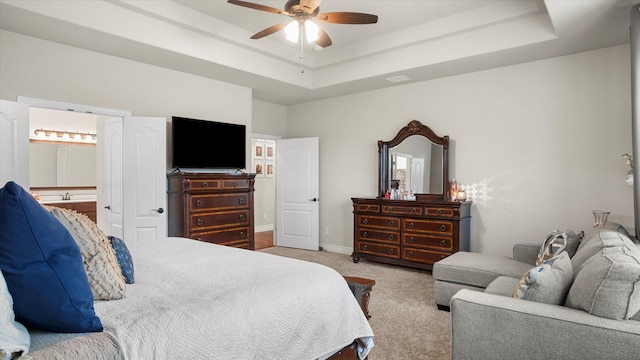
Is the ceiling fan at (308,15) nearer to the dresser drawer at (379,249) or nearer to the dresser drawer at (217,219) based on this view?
the dresser drawer at (217,219)

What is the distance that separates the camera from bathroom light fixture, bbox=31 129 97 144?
20.9ft

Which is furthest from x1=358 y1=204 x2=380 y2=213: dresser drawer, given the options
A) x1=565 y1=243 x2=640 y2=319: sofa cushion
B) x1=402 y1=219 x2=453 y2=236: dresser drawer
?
x1=565 y1=243 x2=640 y2=319: sofa cushion

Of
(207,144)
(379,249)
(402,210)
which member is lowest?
(379,249)

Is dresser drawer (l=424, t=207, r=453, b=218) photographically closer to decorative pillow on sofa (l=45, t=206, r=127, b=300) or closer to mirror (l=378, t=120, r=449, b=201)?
mirror (l=378, t=120, r=449, b=201)

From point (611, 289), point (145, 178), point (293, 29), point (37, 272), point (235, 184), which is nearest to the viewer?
point (37, 272)

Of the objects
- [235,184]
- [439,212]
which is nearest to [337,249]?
[439,212]

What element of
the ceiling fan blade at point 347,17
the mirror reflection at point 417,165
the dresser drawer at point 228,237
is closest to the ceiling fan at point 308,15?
the ceiling fan blade at point 347,17

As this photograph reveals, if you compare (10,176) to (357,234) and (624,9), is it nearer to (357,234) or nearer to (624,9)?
(357,234)

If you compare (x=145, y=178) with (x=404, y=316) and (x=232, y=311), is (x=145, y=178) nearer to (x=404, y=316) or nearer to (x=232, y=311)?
(x=404, y=316)

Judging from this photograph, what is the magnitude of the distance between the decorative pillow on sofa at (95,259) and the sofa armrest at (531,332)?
1.62 m

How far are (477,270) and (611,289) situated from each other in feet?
5.42

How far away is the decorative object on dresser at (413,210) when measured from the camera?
15.4 ft

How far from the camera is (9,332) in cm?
101

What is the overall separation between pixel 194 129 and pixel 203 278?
335 centimetres
